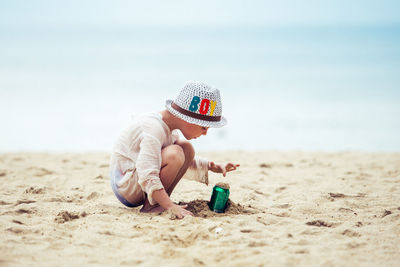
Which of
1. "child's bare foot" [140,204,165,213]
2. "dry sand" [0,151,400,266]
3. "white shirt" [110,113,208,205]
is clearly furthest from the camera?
"child's bare foot" [140,204,165,213]

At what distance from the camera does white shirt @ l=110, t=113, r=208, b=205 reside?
2.94 metres

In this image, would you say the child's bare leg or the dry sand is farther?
the child's bare leg

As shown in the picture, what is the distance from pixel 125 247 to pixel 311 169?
3.47 m

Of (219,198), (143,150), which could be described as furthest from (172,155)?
(219,198)

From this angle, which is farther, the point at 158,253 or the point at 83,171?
the point at 83,171

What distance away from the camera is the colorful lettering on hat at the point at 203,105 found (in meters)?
3.04

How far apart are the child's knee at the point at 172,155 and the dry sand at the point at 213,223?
39 centimetres

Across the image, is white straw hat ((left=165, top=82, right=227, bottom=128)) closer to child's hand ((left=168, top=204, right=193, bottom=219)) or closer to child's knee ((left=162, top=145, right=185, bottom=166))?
child's knee ((left=162, top=145, right=185, bottom=166))

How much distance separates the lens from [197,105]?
3039 mm

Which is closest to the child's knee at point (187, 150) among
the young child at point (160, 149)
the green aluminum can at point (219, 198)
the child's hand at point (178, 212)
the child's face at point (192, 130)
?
the young child at point (160, 149)

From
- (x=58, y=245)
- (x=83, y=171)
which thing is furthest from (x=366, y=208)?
(x=83, y=171)

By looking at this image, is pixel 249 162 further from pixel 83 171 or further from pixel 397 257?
pixel 397 257

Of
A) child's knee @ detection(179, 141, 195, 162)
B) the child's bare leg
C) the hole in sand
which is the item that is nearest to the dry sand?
the hole in sand

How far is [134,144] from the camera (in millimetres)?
3105
